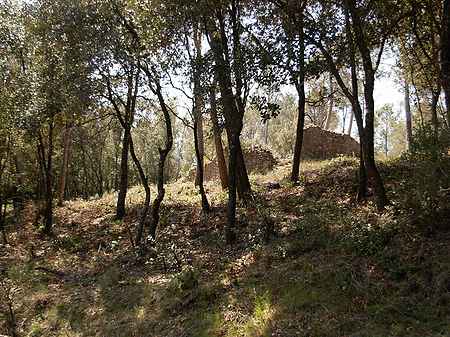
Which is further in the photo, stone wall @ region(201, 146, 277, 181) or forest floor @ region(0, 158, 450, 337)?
stone wall @ region(201, 146, 277, 181)

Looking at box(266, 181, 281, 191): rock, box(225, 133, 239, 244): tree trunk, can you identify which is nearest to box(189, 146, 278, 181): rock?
box(266, 181, 281, 191): rock

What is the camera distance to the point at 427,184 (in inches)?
314

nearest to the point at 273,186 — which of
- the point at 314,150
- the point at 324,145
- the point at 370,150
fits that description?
the point at 370,150

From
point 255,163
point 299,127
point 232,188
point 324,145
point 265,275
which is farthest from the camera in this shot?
point 255,163

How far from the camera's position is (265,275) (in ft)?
30.6

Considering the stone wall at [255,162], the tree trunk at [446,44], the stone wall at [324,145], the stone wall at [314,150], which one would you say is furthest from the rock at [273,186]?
the tree trunk at [446,44]

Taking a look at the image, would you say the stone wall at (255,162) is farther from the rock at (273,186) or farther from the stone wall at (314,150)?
the rock at (273,186)

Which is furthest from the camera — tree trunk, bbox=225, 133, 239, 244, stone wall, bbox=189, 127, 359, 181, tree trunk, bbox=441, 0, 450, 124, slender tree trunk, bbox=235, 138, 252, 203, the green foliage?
stone wall, bbox=189, 127, 359, 181

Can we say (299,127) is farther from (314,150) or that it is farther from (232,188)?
(314,150)

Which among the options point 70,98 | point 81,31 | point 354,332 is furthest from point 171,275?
point 81,31

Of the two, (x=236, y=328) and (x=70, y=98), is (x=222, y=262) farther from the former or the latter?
(x=70, y=98)

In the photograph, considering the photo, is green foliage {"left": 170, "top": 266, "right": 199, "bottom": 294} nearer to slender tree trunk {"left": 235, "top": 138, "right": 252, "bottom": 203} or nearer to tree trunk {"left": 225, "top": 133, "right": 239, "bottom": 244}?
tree trunk {"left": 225, "top": 133, "right": 239, "bottom": 244}

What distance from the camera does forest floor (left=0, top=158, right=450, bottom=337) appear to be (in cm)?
736

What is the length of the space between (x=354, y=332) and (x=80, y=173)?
3957cm
